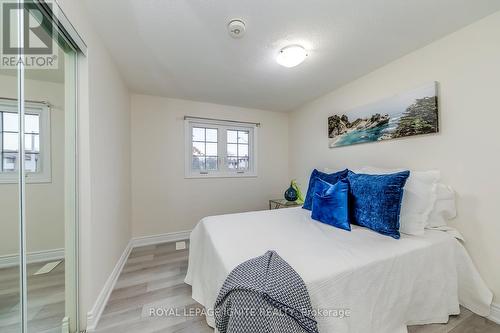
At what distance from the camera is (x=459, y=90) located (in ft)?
5.19

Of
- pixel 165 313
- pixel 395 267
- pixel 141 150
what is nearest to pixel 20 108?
pixel 165 313

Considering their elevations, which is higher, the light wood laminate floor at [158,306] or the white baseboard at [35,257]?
the white baseboard at [35,257]

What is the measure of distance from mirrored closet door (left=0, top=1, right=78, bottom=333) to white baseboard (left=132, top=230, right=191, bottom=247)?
1.57 meters

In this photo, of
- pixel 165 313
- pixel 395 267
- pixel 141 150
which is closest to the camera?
pixel 395 267

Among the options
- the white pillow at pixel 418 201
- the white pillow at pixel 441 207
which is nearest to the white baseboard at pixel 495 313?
the white pillow at pixel 441 207

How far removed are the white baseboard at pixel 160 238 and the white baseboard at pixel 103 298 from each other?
551 mm

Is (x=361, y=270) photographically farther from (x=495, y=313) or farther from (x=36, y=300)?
(x=36, y=300)

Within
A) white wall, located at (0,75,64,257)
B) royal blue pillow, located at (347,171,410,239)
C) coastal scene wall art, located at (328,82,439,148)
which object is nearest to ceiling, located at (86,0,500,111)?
coastal scene wall art, located at (328,82,439,148)

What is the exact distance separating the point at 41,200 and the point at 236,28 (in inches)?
68.7

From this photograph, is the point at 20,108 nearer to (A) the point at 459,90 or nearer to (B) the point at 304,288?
(B) the point at 304,288

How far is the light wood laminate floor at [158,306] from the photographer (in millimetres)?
1357

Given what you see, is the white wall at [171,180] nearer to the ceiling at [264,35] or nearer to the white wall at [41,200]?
the ceiling at [264,35]

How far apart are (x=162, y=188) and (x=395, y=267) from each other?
290 centimetres

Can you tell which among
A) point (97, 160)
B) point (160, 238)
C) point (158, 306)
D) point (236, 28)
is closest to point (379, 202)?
point (236, 28)
